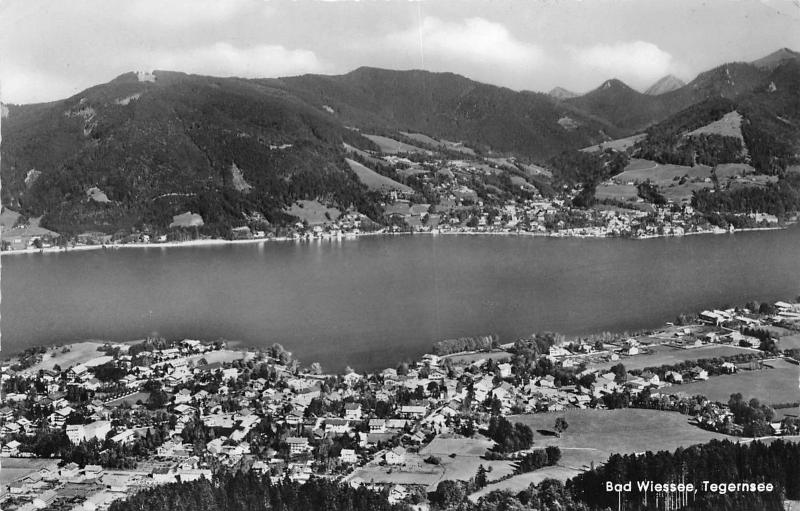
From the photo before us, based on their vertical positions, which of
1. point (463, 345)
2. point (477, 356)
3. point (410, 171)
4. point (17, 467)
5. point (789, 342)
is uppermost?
point (410, 171)

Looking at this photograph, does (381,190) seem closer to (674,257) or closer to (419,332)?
(674,257)

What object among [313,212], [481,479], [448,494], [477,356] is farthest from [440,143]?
[448,494]

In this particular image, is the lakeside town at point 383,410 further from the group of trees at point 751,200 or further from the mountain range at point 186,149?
the mountain range at point 186,149

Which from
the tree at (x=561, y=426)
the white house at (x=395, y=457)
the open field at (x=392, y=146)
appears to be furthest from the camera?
the open field at (x=392, y=146)

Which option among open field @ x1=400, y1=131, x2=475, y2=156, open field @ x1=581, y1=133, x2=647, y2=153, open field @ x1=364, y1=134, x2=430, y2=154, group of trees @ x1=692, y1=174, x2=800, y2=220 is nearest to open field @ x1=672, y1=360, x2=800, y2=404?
group of trees @ x1=692, y1=174, x2=800, y2=220

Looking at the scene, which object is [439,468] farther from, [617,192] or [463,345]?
[617,192]

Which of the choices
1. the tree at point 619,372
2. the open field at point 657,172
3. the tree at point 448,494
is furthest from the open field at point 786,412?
the open field at point 657,172
